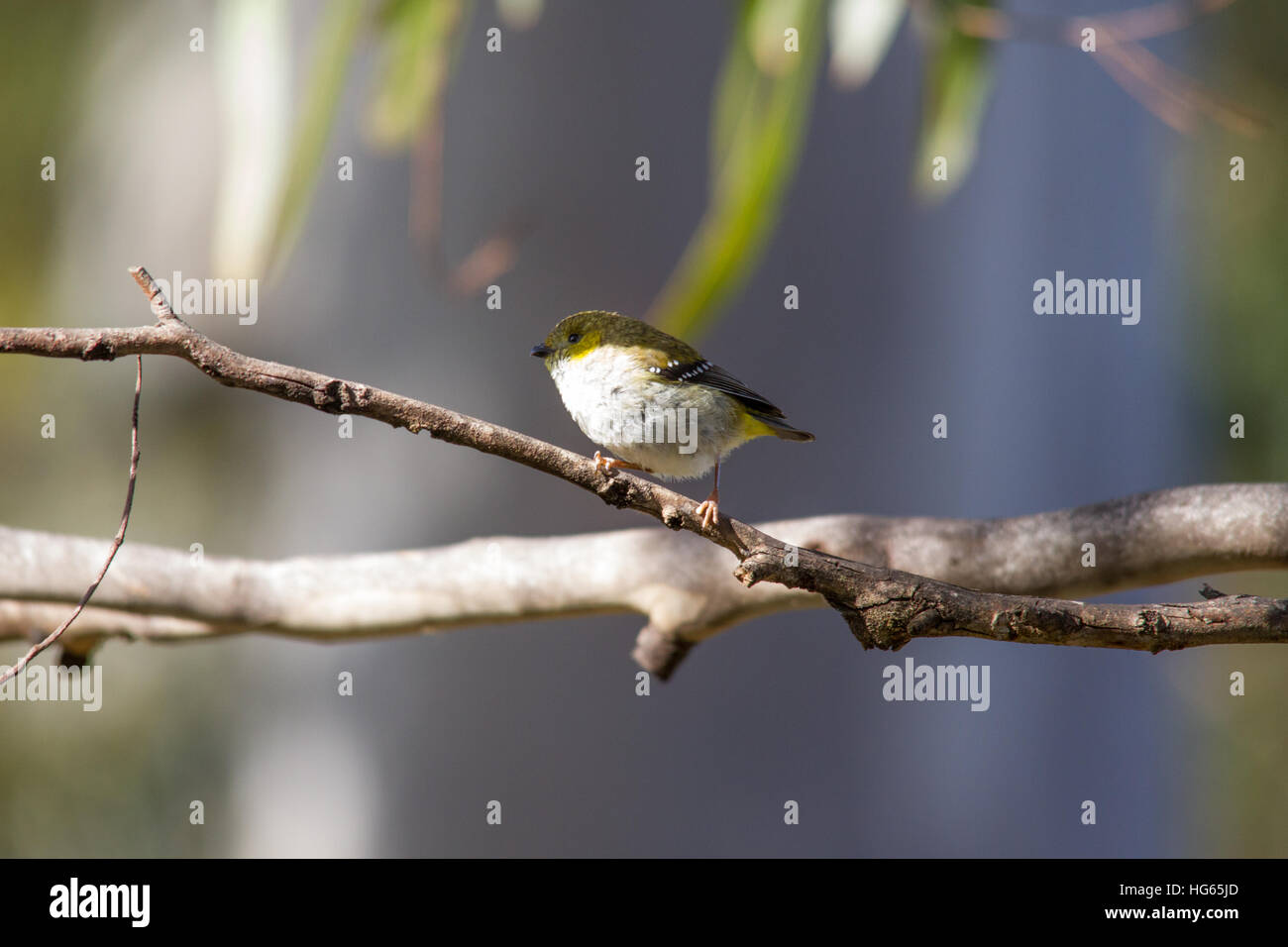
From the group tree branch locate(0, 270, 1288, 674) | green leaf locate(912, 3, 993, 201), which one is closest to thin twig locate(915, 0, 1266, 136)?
green leaf locate(912, 3, 993, 201)

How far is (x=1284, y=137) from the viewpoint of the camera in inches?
227

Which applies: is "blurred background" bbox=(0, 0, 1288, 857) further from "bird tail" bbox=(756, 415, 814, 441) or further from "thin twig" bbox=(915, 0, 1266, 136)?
"bird tail" bbox=(756, 415, 814, 441)

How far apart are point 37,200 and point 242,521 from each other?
2.00 m

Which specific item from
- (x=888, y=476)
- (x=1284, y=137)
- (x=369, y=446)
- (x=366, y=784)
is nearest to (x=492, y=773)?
(x=366, y=784)

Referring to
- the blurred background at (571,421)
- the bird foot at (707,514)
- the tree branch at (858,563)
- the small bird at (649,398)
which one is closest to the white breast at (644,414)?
the small bird at (649,398)

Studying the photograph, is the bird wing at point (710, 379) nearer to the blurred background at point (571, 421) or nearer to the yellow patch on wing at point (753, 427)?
the yellow patch on wing at point (753, 427)

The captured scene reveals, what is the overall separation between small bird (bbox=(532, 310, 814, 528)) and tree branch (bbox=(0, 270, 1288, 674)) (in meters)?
0.20

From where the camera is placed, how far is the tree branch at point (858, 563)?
114cm

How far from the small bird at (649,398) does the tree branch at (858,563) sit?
20 cm

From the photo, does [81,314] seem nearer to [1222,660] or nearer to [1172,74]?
[1172,74]

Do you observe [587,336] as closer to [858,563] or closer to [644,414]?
[644,414]

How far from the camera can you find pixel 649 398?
170 cm

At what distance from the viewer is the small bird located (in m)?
1.69

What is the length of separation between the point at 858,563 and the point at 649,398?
0.54 meters
